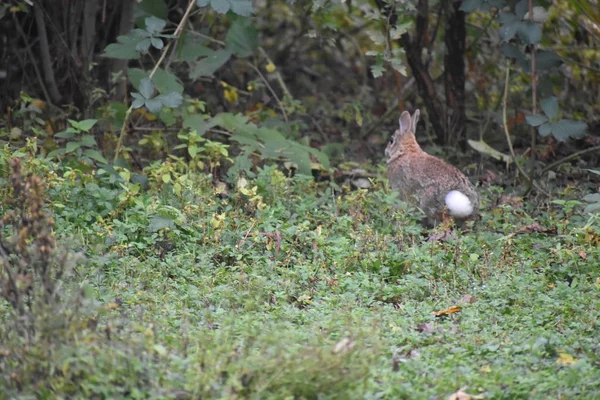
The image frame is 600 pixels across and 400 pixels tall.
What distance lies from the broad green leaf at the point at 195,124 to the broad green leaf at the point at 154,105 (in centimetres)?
78

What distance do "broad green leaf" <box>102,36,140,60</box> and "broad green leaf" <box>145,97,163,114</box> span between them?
57cm

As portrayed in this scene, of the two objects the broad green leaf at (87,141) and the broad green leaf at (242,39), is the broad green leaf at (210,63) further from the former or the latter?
the broad green leaf at (87,141)

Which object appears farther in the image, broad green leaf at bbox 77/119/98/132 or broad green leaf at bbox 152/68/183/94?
broad green leaf at bbox 152/68/183/94

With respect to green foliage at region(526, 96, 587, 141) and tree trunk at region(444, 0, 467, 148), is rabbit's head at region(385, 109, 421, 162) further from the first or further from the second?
green foliage at region(526, 96, 587, 141)

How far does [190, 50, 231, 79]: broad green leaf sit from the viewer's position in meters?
7.46

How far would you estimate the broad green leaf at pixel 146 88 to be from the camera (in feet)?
21.1

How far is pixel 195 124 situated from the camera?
7.22 m

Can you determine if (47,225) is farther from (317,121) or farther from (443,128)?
(317,121)

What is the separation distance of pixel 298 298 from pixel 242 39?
3.29 metres

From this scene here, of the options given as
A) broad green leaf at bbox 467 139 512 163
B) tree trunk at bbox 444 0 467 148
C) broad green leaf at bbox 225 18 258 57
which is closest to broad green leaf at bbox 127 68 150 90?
broad green leaf at bbox 225 18 258 57

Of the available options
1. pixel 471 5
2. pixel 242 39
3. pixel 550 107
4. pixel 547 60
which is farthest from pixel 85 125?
pixel 547 60

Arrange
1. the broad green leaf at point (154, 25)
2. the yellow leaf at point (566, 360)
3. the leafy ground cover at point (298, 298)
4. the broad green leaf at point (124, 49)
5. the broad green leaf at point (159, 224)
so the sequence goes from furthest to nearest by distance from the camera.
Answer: the broad green leaf at point (124, 49) < the broad green leaf at point (154, 25) < the broad green leaf at point (159, 224) < the yellow leaf at point (566, 360) < the leafy ground cover at point (298, 298)

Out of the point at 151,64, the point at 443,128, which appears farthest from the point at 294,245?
the point at 151,64

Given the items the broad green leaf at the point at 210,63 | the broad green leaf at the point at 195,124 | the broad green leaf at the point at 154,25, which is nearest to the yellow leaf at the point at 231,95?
the broad green leaf at the point at 210,63
